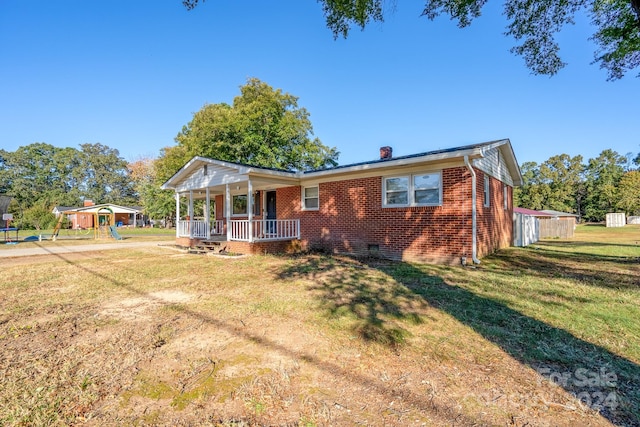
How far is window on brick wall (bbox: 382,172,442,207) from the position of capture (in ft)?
30.2

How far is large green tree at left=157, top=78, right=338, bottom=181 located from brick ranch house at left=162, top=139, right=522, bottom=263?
7915 mm

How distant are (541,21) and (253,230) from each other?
12050mm

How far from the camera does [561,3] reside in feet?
28.3

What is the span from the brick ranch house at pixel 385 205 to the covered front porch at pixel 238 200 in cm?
5

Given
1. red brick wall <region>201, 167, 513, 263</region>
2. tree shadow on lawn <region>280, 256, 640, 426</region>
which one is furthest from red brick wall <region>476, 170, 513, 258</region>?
tree shadow on lawn <region>280, 256, 640, 426</region>

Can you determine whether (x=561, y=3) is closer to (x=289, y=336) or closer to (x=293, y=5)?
(x=293, y=5)

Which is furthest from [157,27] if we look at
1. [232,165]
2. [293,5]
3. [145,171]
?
[145,171]

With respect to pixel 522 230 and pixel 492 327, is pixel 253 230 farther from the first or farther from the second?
pixel 522 230

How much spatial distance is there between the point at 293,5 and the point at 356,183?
23.7 feet

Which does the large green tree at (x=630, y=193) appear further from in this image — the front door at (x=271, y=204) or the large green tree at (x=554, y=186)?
the front door at (x=271, y=204)

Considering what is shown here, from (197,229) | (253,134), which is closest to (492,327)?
(197,229)

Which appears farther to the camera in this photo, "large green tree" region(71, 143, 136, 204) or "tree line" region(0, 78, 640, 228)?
"large green tree" region(71, 143, 136, 204)

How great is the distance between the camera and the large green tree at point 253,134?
21.8 meters

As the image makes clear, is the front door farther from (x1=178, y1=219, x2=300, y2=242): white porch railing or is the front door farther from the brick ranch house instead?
(x1=178, y1=219, x2=300, y2=242): white porch railing
